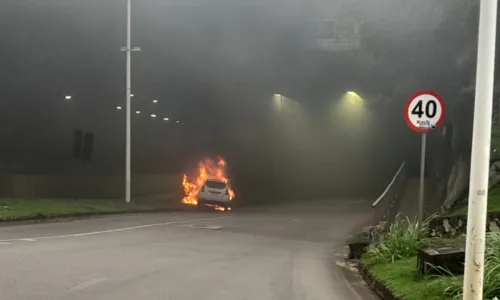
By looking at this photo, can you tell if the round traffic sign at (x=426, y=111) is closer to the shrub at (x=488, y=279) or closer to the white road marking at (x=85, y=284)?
the shrub at (x=488, y=279)

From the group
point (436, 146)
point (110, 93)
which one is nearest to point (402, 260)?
point (436, 146)

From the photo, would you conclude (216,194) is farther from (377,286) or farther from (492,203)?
(377,286)

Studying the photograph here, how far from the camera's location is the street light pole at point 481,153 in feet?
15.0

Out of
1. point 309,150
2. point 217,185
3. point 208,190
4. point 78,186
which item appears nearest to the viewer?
point 208,190

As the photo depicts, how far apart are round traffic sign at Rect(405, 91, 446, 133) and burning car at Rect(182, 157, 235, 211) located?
1838 centimetres

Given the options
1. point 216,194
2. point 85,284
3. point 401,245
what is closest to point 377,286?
point 401,245

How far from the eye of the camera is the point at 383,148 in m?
38.9

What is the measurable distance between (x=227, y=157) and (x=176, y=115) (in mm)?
7746

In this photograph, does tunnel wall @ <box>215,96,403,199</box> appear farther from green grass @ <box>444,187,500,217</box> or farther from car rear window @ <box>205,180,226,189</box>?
green grass @ <box>444,187,500,217</box>

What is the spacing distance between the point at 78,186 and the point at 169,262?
84.6 feet

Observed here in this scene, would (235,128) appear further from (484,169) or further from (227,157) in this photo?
(484,169)

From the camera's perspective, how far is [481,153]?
460 centimetres

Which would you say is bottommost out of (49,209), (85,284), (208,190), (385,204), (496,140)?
(208,190)

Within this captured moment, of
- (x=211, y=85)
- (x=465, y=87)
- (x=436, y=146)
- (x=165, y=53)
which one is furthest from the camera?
(x=211, y=85)
